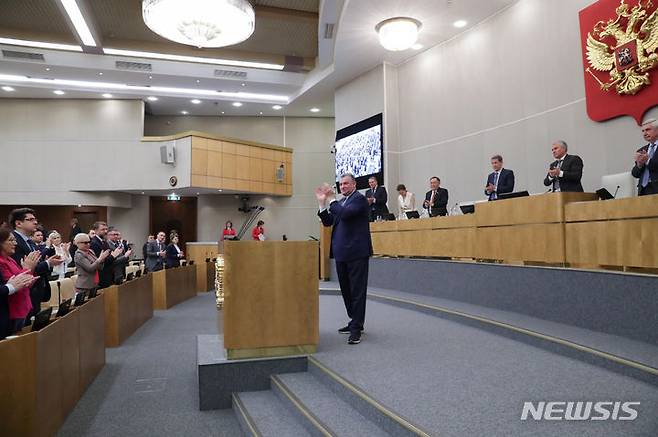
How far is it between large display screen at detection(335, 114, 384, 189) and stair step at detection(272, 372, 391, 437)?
24.8 ft

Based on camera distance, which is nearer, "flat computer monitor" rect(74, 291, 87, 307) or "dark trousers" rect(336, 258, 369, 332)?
"dark trousers" rect(336, 258, 369, 332)

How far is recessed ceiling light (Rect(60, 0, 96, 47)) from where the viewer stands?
27.8 feet

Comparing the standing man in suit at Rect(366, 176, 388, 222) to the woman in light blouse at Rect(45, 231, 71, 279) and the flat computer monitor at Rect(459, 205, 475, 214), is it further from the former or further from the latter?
the woman in light blouse at Rect(45, 231, 71, 279)

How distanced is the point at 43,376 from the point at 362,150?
8937mm

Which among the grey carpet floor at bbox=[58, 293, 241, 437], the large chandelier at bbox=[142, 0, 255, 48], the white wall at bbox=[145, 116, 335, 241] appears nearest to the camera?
the grey carpet floor at bbox=[58, 293, 241, 437]

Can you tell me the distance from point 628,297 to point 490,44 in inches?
241

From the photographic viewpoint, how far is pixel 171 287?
28.3 ft

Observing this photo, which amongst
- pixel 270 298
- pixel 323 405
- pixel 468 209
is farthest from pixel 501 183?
pixel 323 405

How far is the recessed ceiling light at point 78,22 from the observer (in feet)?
27.8

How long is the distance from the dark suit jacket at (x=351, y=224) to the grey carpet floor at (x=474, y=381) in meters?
0.70

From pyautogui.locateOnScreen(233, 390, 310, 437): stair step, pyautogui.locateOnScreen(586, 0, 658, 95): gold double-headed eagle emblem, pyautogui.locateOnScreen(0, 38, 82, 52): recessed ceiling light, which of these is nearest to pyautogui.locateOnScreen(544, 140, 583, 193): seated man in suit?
pyautogui.locateOnScreen(586, 0, 658, 95): gold double-headed eagle emblem

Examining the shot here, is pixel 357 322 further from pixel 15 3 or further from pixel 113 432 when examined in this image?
pixel 15 3

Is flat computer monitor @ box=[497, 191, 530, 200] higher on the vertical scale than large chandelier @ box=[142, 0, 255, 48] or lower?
lower

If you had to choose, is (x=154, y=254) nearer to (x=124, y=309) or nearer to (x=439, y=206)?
(x=124, y=309)
